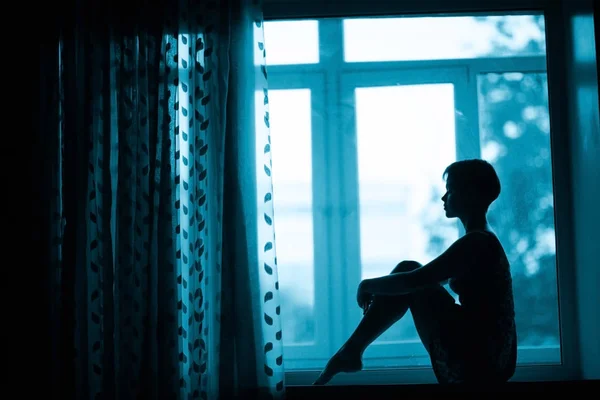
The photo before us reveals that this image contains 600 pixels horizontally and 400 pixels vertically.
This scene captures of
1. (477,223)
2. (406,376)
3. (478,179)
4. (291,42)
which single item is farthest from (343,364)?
(291,42)

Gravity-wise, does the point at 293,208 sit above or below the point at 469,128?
below

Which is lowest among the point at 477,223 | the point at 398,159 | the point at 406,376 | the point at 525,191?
the point at 406,376

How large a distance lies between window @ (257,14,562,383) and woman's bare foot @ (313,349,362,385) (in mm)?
228

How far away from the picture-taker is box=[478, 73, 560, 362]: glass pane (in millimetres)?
1914

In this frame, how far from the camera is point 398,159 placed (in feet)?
6.38

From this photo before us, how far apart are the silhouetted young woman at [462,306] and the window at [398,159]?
0.75 ft

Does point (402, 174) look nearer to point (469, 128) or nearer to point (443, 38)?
point (469, 128)

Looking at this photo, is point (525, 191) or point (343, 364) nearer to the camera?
point (343, 364)

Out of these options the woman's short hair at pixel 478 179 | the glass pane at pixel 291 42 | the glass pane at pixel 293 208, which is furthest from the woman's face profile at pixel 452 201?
the glass pane at pixel 291 42

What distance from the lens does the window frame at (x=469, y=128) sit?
1.90 metres

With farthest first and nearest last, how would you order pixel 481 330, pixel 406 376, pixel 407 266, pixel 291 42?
pixel 291 42
pixel 406 376
pixel 407 266
pixel 481 330

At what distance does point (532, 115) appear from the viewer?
6.41 feet

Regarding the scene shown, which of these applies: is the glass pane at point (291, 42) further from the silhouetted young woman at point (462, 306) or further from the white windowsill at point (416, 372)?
the white windowsill at point (416, 372)

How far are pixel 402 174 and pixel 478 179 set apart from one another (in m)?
0.29
